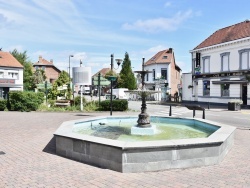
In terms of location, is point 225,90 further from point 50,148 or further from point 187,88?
point 50,148

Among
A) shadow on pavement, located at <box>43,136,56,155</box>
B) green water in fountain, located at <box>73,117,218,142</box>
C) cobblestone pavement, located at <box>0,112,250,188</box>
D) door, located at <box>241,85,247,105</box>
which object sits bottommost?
cobblestone pavement, located at <box>0,112,250,188</box>

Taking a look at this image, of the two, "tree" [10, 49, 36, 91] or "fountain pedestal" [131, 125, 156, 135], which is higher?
"tree" [10, 49, 36, 91]

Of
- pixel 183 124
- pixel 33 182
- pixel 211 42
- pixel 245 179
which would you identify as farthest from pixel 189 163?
pixel 211 42

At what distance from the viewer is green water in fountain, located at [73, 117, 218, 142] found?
8552mm

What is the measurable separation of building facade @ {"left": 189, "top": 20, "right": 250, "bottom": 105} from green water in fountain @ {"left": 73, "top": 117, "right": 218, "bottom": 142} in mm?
16574

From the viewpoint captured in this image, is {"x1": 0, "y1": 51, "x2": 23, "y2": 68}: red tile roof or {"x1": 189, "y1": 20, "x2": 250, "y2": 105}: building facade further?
{"x1": 0, "y1": 51, "x2": 23, "y2": 68}: red tile roof

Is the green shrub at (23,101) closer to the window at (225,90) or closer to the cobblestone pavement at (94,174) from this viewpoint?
the cobblestone pavement at (94,174)

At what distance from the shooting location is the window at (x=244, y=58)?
27.5 m

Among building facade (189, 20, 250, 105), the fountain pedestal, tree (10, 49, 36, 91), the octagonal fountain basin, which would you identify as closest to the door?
building facade (189, 20, 250, 105)

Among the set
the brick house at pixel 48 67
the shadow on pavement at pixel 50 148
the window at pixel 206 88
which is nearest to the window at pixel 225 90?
the window at pixel 206 88

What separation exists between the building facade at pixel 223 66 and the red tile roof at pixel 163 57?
1490 cm

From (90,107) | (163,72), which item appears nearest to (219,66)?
(90,107)

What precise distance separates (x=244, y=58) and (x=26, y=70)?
1835 inches

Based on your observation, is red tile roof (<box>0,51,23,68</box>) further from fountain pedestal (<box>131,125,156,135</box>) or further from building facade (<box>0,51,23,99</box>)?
fountain pedestal (<box>131,125,156,135</box>)
